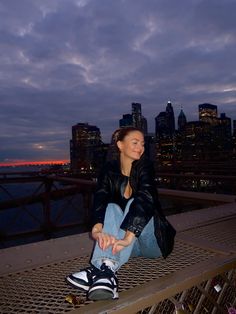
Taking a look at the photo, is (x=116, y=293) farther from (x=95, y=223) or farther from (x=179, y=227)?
(x=179, y=227)

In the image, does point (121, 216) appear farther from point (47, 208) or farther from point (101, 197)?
point (47, 208)

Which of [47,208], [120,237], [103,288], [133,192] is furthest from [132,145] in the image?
[47,208]

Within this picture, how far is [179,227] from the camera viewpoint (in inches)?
127

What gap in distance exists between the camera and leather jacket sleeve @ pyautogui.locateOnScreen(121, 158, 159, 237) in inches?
78.3

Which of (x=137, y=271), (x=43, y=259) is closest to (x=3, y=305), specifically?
(x=43, y=259)

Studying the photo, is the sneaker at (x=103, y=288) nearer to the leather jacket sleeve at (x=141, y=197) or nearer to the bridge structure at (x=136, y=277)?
the bridge structure at (x=136, y=277)

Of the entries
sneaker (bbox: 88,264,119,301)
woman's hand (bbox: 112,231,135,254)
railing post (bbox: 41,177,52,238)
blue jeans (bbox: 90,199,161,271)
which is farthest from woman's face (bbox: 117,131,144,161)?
railing post (bbox: 41,177,52,238)

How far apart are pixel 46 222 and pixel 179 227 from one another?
6.06 meters

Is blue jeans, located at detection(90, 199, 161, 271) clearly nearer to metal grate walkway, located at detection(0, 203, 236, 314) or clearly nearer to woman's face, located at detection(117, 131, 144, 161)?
metal grate walkway, located at detection(0, 203, 236, 314)

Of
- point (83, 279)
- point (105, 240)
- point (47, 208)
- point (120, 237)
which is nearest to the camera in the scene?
point (83, 279)

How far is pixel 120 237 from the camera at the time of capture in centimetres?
210

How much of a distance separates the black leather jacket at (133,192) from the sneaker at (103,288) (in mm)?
366

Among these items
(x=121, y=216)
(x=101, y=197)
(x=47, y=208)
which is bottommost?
(x=47, y=208)

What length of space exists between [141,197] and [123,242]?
1.16 ft
